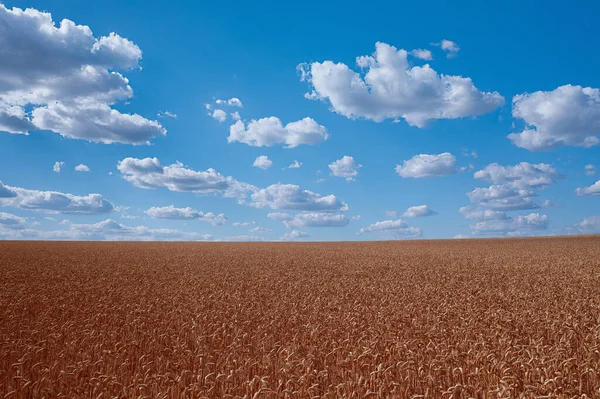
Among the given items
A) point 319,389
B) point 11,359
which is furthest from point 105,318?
point 319,389

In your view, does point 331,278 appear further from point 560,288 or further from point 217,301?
point 560,288

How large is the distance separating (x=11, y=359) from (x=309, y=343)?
5862 millimetres

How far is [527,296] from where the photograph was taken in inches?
586

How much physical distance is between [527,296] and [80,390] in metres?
14.5

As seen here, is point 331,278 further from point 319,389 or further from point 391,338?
point 319,389

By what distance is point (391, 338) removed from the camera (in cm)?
894

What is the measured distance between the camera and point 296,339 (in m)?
8.95

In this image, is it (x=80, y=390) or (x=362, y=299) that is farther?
(x=362, y=299)

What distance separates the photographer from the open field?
6383mm

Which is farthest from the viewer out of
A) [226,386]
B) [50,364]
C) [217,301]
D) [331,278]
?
[331,278]

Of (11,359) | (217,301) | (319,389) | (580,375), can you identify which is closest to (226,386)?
(319,389)

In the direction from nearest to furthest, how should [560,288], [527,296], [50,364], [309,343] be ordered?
1. [50,364]
2. [309,343]
3. [527,296]
4. [560,288]

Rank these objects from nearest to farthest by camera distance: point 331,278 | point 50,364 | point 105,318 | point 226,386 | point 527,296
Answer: point 226,386 < point 50,364 < point 105,318 < point 527,296 < point 331,278

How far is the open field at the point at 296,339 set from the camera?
638cm
